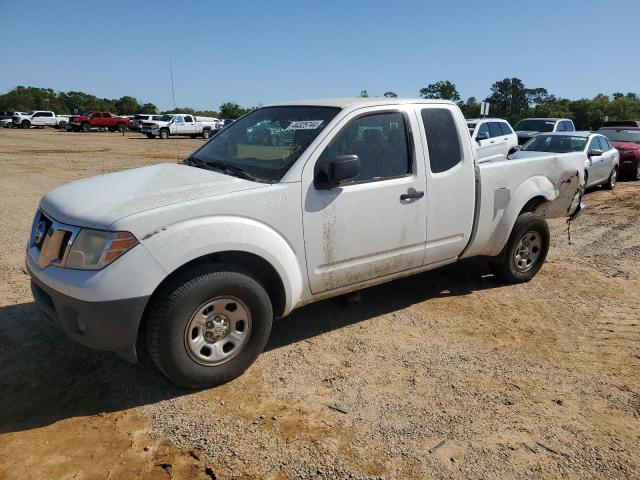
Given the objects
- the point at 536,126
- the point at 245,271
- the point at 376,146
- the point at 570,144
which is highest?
the point at 536,126

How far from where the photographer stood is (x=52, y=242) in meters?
3.15

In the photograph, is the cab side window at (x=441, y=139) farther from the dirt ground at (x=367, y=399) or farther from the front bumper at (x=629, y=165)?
the front bumper at (x=629, y=165)

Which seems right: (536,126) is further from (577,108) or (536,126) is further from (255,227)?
(577,108)

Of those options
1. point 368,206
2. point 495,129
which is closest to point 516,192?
point 368,206

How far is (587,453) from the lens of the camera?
9.30ft

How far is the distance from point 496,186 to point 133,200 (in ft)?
10.9

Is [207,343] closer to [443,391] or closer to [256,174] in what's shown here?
[256,174]

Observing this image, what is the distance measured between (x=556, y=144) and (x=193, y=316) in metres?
11.5

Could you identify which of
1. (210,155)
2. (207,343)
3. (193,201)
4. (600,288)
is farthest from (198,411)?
(600,288)

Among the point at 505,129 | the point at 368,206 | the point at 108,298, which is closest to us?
the point at 108,298

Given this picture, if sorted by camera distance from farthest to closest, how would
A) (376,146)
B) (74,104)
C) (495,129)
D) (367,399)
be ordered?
(74,104) < (495,129) < (376,146) < (367,399)

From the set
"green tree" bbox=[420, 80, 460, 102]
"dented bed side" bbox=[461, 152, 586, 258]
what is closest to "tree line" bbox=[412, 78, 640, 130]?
"green tree" bbox=[420, 80, 460, 102]

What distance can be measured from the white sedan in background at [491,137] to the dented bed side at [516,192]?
8464 millimetres

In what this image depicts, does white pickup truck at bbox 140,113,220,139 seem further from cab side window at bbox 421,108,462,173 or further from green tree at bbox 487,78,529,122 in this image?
green tree at bbox 487,78,529,122
